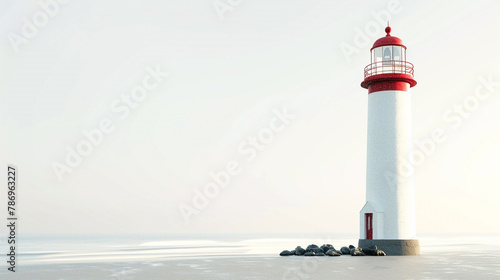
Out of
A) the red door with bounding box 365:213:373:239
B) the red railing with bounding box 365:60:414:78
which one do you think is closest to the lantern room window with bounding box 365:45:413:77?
the red railing with bounding box 365:60:414:78

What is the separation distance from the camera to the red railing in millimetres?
28688

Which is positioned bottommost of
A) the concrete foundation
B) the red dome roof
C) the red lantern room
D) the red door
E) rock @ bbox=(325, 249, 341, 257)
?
→ rock @ bbox=(325, 249, 341, 257)

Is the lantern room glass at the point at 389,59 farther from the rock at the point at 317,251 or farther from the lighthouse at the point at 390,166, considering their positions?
the rock at the point at 317,251

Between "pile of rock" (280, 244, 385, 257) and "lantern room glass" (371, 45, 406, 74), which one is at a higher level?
"lantern room glass" (371, 45, 406, 74)

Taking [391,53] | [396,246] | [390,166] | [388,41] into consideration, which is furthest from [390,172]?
[388,41]

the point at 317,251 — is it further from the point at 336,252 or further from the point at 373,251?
the point at 373,251

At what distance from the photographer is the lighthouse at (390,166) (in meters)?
27.4

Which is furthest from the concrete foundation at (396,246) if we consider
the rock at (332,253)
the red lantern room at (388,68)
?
the red lantern room at (388,68)

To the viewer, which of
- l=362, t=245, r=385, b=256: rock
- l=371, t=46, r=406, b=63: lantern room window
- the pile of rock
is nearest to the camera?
l=362, t=245, r=385, b=256: rock

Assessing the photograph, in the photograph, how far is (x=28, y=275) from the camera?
18828 millimetres

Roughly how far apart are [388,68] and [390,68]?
0.37ft

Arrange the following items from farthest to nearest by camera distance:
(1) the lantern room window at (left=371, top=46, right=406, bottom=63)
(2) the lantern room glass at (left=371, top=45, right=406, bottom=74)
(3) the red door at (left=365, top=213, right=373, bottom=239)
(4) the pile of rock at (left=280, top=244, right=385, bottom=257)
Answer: (1) the lantern room window at (left=371, top=46, right=406, bottom=63)
(2) the lantern room glass at (left=371, top=45, right=406, bottom=74)
(3) the red door at (left=365, top=213, right=373, bottom=239)
(4) the pile of rock at (left=280, top=244, right=385, bottom=257)

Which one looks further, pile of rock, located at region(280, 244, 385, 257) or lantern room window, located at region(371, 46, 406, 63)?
lantern room window, located at region(371, 46, 406, 63)

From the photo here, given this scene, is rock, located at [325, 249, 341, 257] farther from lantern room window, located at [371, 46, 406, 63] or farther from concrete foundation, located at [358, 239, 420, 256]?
lantern room window, located at [371, 46, 406, 63]
